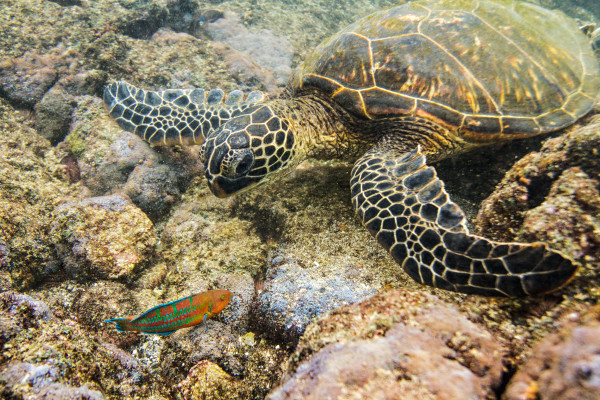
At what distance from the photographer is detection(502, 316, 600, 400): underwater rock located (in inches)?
24.6

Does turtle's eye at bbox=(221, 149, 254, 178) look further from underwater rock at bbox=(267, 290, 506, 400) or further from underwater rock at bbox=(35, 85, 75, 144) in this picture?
underwater rock at bbox=(35, 85, 75, 144)

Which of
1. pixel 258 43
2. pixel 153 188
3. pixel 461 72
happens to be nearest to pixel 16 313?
pixel 153 188

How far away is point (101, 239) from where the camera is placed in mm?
2076

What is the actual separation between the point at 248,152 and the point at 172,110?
4.53 ft

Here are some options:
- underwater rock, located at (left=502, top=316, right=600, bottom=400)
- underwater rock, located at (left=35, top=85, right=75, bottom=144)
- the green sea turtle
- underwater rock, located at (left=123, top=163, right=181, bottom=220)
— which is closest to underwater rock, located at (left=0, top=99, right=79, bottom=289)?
underwater rock, located at (left=35, top=85, right=75, bottom=144)

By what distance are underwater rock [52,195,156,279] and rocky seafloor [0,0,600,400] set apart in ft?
0.04

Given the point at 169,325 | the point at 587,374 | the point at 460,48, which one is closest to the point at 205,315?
the point at 169,325

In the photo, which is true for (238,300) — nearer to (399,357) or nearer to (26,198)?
(399,357)

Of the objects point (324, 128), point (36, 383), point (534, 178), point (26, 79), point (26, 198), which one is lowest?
point (26, 198)

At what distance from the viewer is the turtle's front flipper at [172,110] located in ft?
9.32

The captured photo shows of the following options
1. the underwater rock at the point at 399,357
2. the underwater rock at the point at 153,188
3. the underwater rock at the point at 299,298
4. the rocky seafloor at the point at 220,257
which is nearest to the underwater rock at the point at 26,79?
the rocky seafloor at the point at 220,257

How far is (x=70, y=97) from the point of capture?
3.21m

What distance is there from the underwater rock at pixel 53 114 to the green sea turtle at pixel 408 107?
1.08 meters

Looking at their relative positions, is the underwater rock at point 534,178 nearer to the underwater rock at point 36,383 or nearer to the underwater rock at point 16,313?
the underwater rock at point 36,383
